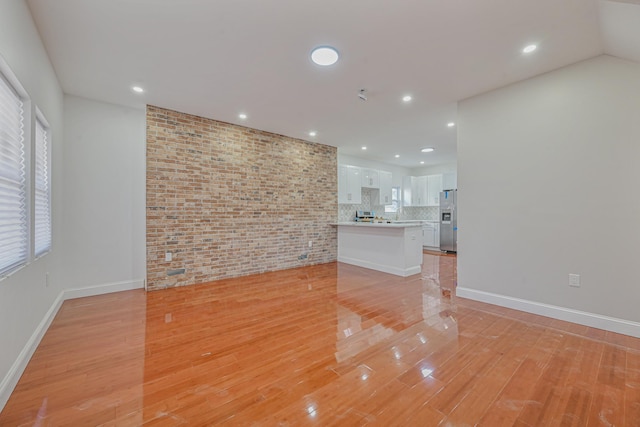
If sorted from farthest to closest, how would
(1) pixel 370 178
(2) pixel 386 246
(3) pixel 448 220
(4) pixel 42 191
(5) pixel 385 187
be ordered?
1. (5) pixel 385 187
2. (3) pixel 448 220
3. (1) pixel 370 178
4. (2) pixel 386 246
5. (4) pixel 42 191

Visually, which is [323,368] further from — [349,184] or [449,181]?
[449,181]

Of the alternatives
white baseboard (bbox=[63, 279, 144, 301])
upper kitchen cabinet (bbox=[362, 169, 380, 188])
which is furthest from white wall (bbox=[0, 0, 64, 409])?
upper kitchen cabinet (bbox=[362, 169, 380, 188])

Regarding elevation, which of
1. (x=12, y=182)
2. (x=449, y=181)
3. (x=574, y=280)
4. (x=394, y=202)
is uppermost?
(x=449, y=181)

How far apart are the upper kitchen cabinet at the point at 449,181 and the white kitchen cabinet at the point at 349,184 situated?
280 centimetres

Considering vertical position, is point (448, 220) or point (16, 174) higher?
point (16, 174)

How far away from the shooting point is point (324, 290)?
12.9 feet

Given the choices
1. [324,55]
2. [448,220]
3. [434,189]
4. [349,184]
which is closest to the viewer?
[324,55]

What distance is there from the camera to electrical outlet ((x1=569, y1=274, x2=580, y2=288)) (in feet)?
8.96

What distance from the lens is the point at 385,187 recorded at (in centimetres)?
779

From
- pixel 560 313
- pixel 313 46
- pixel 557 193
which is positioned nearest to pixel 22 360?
pixel 313 46

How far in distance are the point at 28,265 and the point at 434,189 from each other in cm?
872

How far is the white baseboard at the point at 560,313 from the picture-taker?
2.48 metres

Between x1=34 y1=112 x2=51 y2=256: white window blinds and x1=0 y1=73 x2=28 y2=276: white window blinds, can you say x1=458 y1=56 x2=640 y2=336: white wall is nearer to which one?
x1=0 y1=73 x2=28 y2=276: white window blinds

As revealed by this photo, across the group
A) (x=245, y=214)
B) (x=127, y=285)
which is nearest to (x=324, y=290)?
(x=245, y=214)
